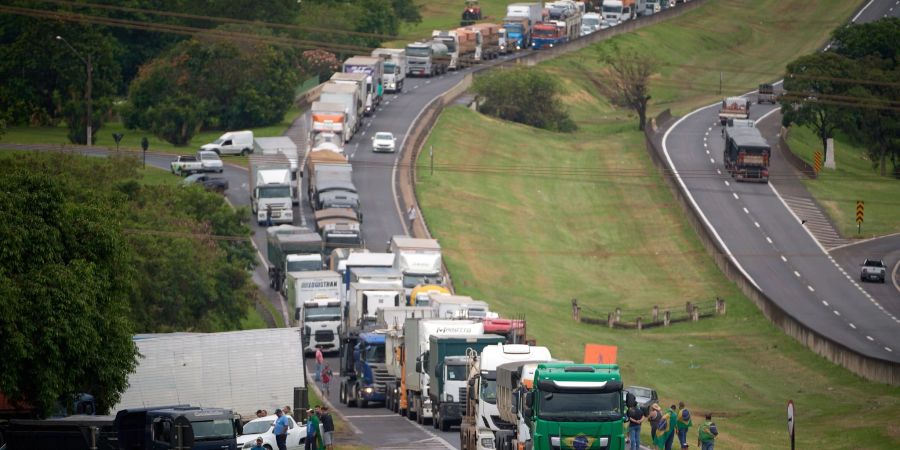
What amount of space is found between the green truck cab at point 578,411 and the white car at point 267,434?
9077 millimetres

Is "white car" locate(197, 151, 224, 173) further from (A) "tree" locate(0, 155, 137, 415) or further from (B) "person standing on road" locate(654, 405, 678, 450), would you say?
(B) "person standing on road" locate(654, 405, 678, 450)

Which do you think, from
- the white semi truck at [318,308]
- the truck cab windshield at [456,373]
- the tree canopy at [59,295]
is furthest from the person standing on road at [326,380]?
the truck cab windshield at [456,373]

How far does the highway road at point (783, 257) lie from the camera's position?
8569 centimetres

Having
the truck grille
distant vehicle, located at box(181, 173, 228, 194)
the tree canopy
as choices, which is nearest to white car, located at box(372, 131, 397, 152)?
distant vehicle, located at box(181, 173, 228, 194)

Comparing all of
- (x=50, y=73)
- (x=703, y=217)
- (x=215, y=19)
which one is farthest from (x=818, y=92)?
(x=50, y=73)

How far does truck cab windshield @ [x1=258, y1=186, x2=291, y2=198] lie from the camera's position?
99250 mm

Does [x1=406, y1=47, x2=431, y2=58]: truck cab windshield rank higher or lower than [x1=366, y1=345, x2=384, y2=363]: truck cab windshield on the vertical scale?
higher

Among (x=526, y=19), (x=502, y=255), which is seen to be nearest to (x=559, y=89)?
(x=526, y=19)

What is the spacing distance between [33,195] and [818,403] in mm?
36140

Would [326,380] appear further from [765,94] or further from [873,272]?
[765,94]

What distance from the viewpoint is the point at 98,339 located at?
4538 centimetres

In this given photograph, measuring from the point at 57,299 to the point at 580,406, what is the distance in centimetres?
1542

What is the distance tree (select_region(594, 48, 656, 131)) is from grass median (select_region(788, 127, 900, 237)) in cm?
1360

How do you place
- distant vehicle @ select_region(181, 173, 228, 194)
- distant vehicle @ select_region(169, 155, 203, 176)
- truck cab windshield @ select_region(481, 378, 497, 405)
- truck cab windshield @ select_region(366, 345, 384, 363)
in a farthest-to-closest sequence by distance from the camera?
distant vehicle @ select_region(169, 155, 203, 176) → distant vehicle @ select_region(181, 173, 228, 194) → truck cab windshield @ select_region(366, 345, 384, 363) → truck cab windshield @ select_region(481, 378, 497, 405)
